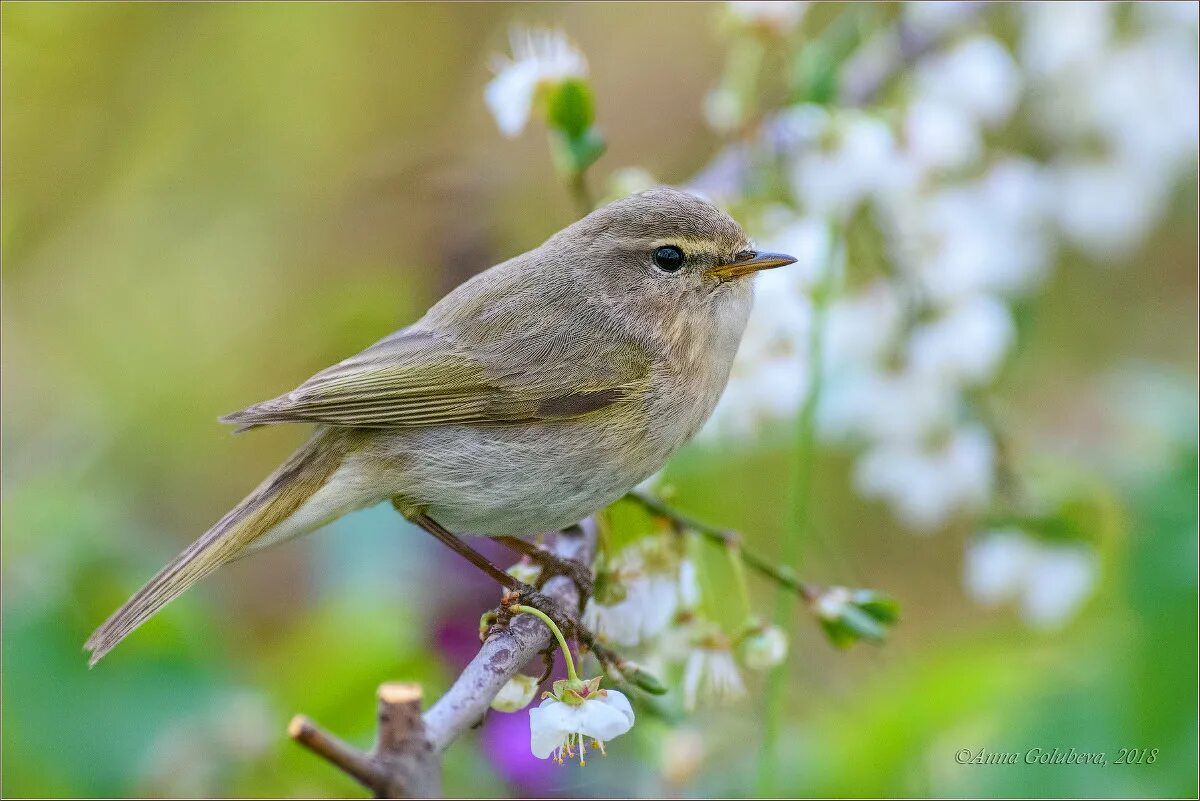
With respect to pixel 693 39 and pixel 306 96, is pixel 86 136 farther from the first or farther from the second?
pixel 693 39

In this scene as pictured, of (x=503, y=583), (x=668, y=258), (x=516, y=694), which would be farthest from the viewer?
(x=668, y=258)

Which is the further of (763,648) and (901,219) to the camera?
(901,219)

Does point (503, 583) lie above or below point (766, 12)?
below

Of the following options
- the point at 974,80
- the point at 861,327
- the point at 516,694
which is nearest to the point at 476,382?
the point at 516,694

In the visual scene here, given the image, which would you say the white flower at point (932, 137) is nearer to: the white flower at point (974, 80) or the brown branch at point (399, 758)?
the white flower at point (974, 80)

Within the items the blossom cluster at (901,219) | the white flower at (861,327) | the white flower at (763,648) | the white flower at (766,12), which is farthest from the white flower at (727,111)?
the white flower at (763,648)

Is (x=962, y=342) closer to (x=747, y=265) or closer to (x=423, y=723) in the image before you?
(x=747, y=265)

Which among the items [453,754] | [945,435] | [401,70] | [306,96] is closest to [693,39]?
[401,70]

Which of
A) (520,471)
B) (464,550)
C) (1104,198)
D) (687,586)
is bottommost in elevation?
(687,586)
